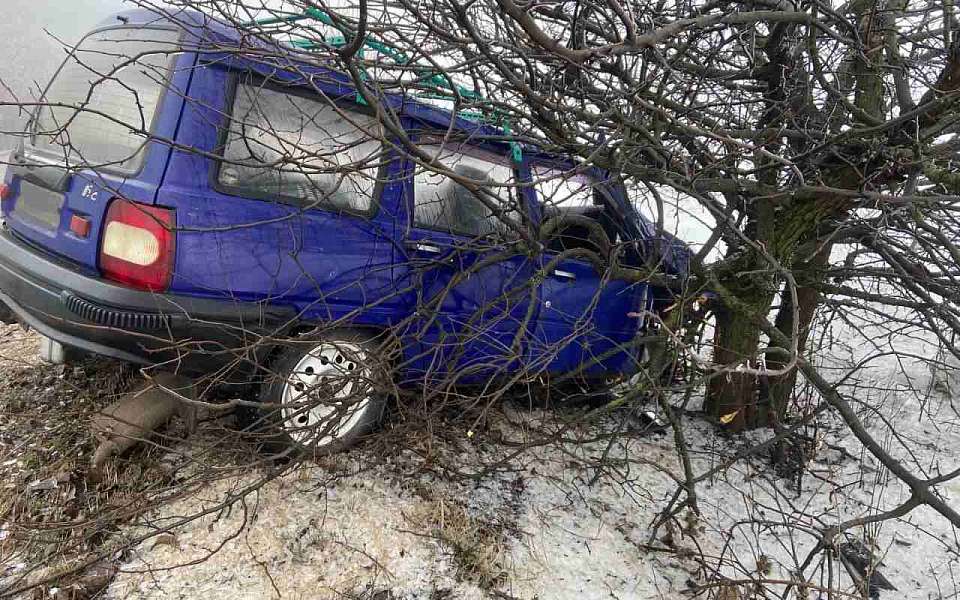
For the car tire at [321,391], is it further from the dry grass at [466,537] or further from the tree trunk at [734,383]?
the tree trunk at [734,383]

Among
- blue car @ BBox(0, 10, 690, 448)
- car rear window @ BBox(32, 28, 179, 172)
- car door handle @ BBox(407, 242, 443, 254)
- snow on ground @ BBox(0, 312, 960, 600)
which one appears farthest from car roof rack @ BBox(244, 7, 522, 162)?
snow on ground @ BBox(0, 312, 960, 600)

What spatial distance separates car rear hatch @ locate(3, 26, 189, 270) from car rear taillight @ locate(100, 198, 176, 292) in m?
0.04

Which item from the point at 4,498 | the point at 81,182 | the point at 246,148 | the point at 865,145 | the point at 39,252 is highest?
the point at 865,145

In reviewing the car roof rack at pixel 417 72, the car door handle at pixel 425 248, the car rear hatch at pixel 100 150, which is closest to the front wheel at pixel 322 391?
the car door handle at pixel 425 248

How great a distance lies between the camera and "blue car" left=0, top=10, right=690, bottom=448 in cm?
201

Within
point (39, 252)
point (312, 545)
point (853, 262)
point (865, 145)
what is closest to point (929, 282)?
point (853, 262)

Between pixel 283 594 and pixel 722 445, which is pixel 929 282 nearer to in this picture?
pixel 722 445

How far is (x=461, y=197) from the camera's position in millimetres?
2881

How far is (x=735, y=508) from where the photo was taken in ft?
9.02

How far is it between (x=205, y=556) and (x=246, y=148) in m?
1.56

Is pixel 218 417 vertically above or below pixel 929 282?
below

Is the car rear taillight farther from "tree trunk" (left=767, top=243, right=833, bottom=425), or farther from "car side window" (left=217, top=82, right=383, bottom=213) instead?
"tree trunk" (left=767, top=243, right=833, bottom=425)

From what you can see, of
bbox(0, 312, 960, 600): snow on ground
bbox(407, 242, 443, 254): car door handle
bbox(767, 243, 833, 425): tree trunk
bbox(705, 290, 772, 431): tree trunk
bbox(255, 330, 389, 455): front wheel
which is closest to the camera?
bbox(0, 312, 960, 600): snow on ground

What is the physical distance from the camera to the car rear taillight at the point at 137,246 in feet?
6.56
